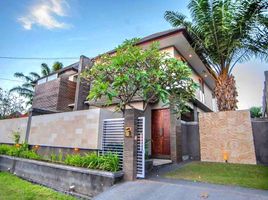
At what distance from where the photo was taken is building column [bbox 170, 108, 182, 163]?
9.44 meters

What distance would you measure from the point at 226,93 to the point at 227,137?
2.44 m

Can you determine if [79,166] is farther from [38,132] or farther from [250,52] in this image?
[250,52]

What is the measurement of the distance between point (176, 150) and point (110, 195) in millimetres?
5535

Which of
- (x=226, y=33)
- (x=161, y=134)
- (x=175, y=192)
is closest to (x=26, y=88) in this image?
(x=161, y=134)

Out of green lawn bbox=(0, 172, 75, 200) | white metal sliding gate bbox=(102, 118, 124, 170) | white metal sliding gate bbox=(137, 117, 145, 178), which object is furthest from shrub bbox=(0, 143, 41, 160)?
white metal sliding gate bbox=(137, 117, 145, 178)

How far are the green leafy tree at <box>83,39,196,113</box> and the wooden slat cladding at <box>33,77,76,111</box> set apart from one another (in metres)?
7.25

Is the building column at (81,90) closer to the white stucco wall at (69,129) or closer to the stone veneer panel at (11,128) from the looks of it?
the white stucco wall at (69,129)

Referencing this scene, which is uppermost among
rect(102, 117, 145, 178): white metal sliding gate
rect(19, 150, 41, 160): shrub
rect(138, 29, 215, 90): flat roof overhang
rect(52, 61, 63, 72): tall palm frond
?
rect(52, 61, 63, 72): tall palm frond

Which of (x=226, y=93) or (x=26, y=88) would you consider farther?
(x=26, y=88)

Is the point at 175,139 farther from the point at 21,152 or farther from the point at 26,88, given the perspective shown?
the point at 26,88

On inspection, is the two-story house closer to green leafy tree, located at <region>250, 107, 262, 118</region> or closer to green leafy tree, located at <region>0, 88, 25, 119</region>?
green leafy tree, located at <region>0, 88, 25, 119</region>

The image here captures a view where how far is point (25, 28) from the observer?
Result: 12.0m

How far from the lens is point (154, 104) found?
37.1ft

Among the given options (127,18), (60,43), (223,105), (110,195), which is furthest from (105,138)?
(60,43)
